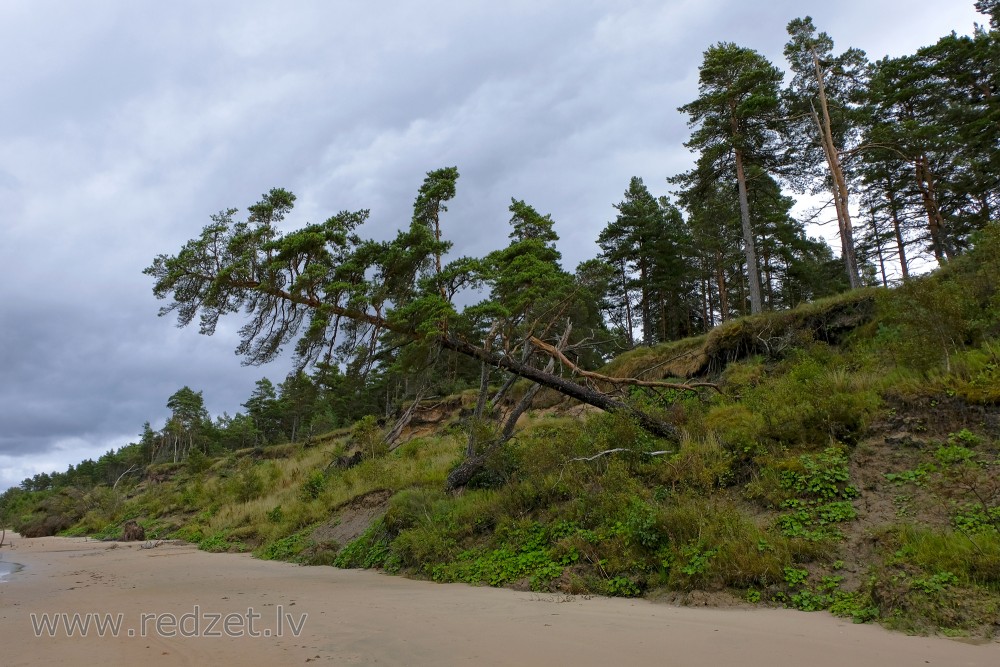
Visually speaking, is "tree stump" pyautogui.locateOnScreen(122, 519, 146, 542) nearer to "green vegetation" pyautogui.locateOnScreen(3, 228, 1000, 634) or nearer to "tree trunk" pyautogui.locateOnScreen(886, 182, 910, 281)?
"green vegetation" pyautogui.locateOnScreen(3, 228, 1000, 634)

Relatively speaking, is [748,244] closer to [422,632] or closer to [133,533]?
[422,632]

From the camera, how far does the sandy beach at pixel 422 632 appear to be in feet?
12.8

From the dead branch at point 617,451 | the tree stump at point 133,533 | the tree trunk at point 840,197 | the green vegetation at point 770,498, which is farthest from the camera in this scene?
the tree stump at point 133,533

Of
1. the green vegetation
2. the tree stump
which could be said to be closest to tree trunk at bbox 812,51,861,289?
the green vegetation

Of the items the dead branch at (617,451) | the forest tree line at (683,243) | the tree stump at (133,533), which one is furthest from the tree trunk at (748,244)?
the tree stump at (133,533)

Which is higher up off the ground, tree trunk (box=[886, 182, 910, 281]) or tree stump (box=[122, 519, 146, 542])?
tree trunk (box=[886, 182, 910, 281])

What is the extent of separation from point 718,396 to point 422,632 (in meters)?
9.95

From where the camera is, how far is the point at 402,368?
432 inches

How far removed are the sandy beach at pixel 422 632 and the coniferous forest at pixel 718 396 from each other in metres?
0.73

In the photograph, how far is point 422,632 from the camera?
4816 mm

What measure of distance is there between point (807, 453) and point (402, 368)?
786cm

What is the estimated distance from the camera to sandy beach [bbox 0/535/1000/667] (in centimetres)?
390

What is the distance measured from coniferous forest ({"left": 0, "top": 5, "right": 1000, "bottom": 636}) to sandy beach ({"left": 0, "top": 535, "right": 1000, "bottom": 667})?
727 mm

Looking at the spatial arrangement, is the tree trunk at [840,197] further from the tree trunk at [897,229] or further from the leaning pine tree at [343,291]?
the leaning pine tree at [343,291]
